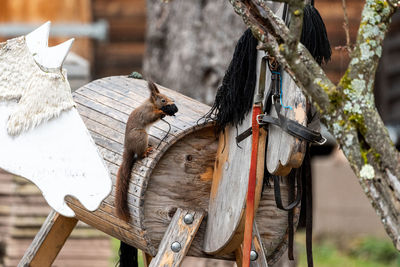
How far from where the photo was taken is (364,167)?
210cm

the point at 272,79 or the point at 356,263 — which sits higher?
the point at 272,79

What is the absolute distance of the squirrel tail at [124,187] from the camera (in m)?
2.88

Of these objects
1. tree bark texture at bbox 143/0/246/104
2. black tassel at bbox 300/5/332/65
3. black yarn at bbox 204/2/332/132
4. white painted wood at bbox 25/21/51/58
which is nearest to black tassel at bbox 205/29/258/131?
black yarn at bbox 204/2/332/132

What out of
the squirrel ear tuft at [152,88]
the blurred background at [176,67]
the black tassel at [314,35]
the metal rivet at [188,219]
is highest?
the black tassel at [314,35]

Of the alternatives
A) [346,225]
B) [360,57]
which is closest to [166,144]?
[360,57]

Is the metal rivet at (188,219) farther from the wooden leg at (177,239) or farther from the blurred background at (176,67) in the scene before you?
the blurred background at (176,67)

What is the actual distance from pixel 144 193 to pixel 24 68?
0.69 meters

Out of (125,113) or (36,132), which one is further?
(125,113)

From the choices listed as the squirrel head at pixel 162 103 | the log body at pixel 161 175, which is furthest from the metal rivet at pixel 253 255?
the squirrel head at pixel 162 103

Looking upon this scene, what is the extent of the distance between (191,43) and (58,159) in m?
3.29

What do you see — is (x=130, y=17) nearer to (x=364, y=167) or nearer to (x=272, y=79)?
(x=272, y=79)

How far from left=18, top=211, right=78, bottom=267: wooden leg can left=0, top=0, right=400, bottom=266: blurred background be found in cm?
196

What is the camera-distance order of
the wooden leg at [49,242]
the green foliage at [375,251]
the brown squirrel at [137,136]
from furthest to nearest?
the green foliage at [375,251] < the wooden leg at [49,242] < the brown squirrel at [137,136]

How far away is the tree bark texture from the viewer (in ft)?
17.7
